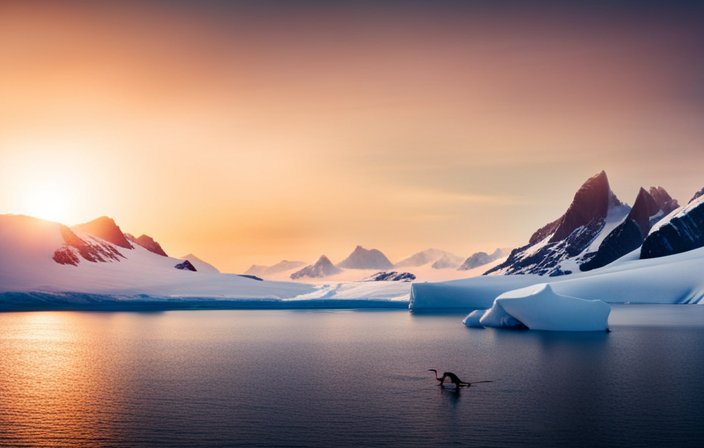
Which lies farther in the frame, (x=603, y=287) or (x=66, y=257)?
(x=66, y=257)

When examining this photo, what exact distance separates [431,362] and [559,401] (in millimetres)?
11202

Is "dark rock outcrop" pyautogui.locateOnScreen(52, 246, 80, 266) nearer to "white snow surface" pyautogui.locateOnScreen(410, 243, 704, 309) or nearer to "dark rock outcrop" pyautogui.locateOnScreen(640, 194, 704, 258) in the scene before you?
"white snow surface" pyautogui.locateOnScreen(410, 243, 704, 309)

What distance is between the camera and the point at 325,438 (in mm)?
18438

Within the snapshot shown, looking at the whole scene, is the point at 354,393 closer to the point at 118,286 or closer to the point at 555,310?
the point at 555,310

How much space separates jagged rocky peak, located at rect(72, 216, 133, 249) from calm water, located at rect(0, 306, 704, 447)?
142273mm

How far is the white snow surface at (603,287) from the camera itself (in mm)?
96812

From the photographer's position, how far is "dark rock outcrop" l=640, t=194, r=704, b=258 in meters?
160

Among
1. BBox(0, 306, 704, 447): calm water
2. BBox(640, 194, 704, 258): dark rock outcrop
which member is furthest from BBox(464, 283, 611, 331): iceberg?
BBox(640, 194, 704, 258): dark rock outcrop

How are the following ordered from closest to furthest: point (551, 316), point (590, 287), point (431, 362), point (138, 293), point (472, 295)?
point (431, 362) < point (551, 316) < point (472, 295) < point (590, 287) < point (138, 293)

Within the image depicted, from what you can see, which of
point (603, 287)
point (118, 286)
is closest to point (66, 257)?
point (118, 286)

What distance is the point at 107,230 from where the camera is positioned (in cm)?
18425

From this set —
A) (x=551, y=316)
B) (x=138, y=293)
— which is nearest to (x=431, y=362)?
(x=551, y=316)

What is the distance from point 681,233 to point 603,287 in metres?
65.5

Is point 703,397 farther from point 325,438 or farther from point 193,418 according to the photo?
point 193,418
